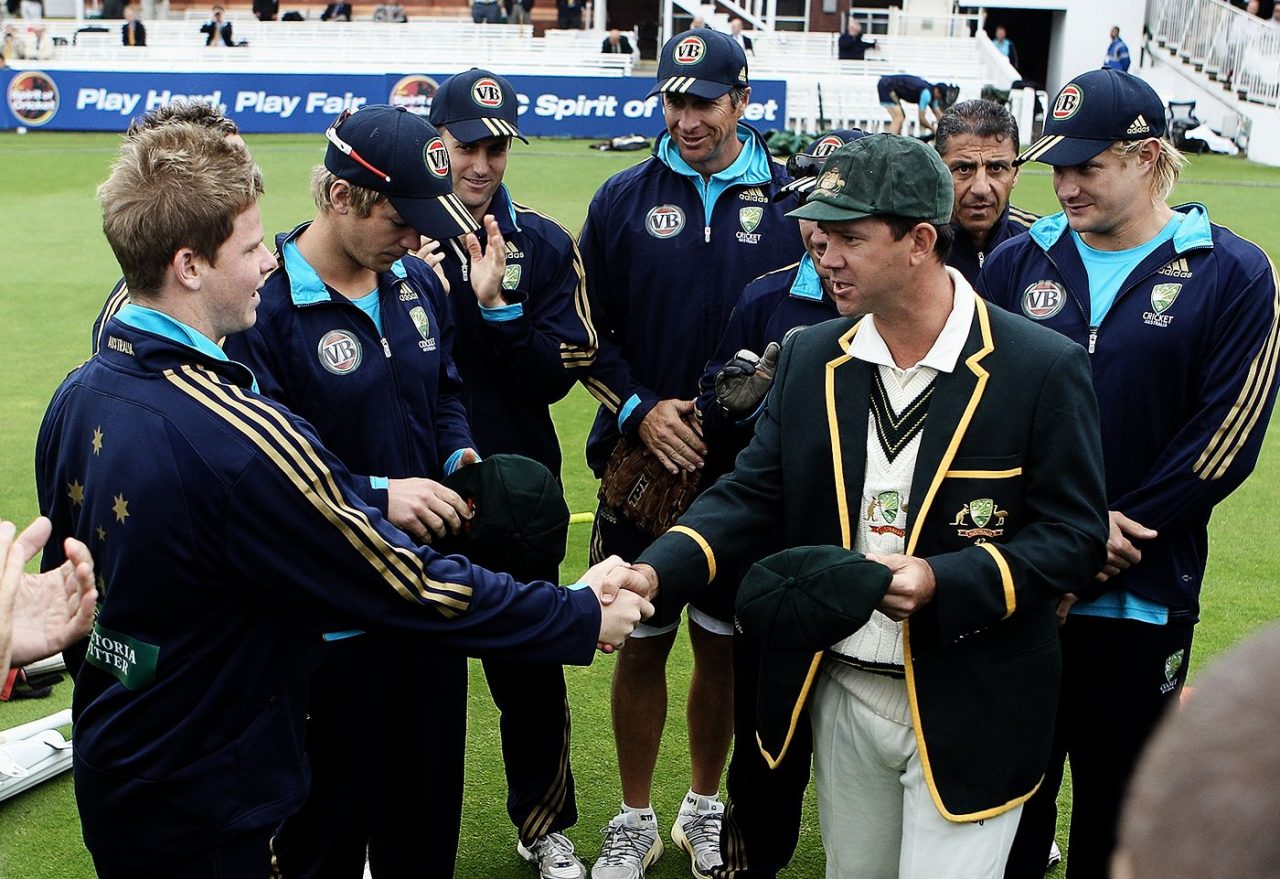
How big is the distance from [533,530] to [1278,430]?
8.03 m

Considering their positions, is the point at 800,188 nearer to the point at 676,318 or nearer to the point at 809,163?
the point at 809,163

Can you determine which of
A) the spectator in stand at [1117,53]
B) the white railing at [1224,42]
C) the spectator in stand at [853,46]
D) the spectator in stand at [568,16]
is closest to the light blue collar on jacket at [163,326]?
the white railing at [1224,42]

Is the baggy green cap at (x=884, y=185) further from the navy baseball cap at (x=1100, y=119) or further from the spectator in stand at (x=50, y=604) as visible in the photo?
the spectator in stand at (x=50, y=604)

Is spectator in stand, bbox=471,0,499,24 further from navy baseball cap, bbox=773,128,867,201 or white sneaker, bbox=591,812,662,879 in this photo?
white sneaker, bbox=591,812,662,879

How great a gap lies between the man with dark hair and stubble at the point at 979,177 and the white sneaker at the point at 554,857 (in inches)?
95.9

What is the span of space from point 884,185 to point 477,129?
2.09 m

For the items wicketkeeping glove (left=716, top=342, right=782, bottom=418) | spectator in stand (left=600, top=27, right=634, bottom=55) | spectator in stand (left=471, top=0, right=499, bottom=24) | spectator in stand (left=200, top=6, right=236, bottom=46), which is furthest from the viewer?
spectator in stand (left=471, top=0, right=499, bottom=24)

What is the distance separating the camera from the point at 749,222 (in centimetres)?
536

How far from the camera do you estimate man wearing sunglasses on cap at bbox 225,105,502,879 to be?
13.2 feet

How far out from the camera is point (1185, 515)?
4.10m

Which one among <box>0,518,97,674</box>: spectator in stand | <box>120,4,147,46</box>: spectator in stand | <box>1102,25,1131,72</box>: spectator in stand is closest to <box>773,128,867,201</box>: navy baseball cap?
<box>0,518,97,674</box>: spectator in stand

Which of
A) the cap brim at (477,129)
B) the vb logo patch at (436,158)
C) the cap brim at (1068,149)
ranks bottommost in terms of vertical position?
the cap brim at (477,129)

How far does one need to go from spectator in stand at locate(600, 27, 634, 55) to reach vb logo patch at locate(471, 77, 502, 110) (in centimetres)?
3140

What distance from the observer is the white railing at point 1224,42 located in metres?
31.3
